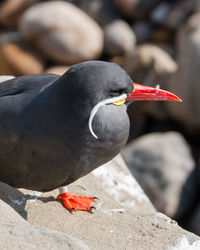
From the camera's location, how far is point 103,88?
9.87 feet

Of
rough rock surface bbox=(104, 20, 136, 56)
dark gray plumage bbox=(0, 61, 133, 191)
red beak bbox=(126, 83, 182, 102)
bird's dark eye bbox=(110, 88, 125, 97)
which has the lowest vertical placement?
rough rock surface bbox=(104, 20, 136, 56)

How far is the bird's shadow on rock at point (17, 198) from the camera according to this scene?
3.66 m

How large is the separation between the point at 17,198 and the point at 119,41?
7.27m

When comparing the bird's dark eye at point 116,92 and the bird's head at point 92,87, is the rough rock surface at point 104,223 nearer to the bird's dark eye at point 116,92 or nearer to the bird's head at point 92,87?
the bird's head at point 92,87

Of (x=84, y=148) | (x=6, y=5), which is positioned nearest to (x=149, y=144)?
(x=84, y=148)

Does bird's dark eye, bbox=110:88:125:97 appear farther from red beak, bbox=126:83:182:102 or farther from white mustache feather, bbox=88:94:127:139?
red beak, bbox=126:83:182:102

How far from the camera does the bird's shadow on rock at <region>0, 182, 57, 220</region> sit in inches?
144

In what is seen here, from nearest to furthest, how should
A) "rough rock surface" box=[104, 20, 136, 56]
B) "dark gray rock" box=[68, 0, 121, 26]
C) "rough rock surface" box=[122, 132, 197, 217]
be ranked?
"rough rock surface" box=[122, 132, 197, 217] < "rough rock surface" box=[104, 20, 136, 56] < "dark gray rock" box=[68, 0, 121, 26]

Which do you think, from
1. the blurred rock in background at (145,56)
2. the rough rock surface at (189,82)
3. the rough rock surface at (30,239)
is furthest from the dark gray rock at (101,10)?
the rough rock surface at (30,239)

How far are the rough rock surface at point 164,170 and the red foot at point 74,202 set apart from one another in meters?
3.17

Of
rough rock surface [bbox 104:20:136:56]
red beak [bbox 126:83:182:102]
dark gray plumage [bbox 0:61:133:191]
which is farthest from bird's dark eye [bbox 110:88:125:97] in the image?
rough rock surface [bbox 104:20:136:56]

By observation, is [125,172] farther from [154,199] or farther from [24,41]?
[24,41]

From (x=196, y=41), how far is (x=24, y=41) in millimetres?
4197

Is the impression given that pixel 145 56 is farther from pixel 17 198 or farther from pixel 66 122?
pixel 66 122
